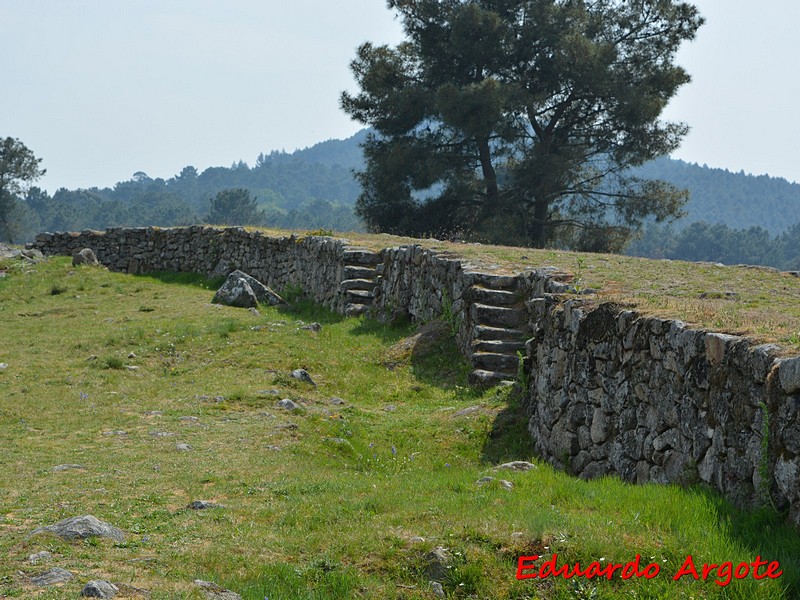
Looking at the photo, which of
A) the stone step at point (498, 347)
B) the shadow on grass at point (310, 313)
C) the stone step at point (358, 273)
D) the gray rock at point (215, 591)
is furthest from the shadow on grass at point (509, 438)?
the stone step at point (358, 273)

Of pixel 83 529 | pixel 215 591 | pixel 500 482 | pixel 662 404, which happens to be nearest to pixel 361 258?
pixel 500 482

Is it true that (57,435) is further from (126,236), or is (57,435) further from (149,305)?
(126,236)

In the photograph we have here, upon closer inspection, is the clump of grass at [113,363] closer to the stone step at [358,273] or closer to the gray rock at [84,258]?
the stone step at [358,273]

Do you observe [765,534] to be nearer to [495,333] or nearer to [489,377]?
[489,377]

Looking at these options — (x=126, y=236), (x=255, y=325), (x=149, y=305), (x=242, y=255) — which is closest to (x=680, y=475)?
(x=255, y=325)

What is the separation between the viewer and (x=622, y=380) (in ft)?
25.3

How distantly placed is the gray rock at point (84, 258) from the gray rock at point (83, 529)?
22.9 metres

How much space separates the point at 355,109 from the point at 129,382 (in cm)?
2228

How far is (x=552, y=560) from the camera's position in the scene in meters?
4.94

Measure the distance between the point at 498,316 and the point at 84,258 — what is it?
18.6 metres

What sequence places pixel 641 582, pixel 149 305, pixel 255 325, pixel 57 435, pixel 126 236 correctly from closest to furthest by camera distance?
pixel 641 582 < pixel 57 435 < pixel 255 325 < pixel 149 305 < pixel 126 236

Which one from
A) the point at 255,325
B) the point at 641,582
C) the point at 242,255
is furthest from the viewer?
the point at 242,255

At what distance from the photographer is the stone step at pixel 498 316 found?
1301 cm

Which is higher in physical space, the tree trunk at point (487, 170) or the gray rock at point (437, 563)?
the tree trunk at point (487, 170)
